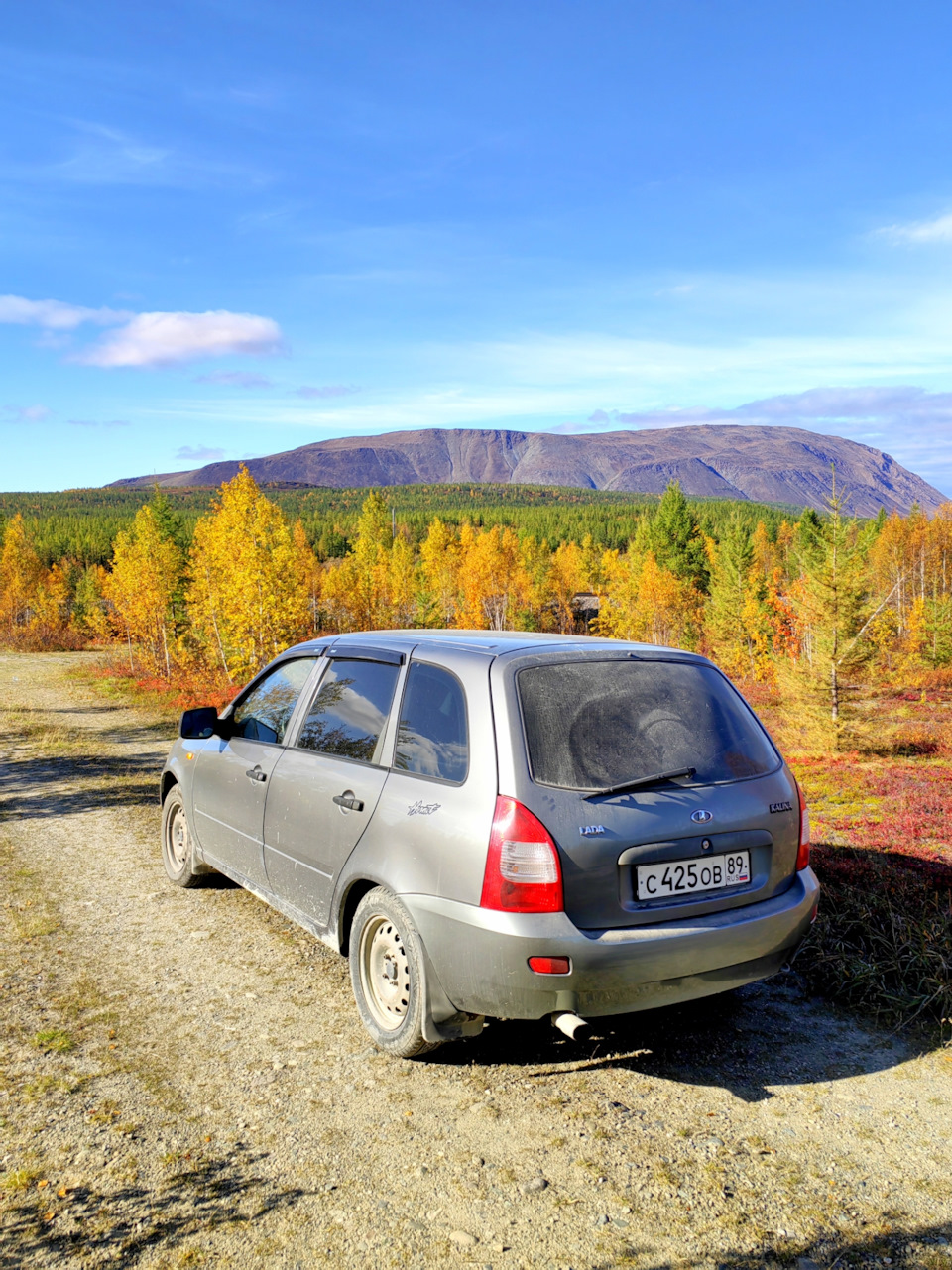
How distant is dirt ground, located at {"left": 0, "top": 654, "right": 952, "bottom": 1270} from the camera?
2.49 m

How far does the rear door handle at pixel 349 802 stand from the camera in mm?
3807

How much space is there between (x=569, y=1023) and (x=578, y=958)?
11.0 inches

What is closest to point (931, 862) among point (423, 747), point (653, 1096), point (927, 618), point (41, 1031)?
point (653, 1096)

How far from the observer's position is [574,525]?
468ft

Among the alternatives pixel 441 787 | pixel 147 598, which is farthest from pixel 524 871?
pixel 147 598

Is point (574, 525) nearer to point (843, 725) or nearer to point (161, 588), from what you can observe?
point (161, 588)

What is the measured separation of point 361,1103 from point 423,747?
58.1 inches

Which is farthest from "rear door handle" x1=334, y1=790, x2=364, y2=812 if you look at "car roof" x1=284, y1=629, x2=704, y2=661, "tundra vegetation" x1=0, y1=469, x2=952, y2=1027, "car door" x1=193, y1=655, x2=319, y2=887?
"tundra vegetation" x1=0, y1=469, x2=952, y2=1027

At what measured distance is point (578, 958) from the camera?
3041 mm

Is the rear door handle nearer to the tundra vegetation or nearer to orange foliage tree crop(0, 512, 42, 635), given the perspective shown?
the tundra vegetation

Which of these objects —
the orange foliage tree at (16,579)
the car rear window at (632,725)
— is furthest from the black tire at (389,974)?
the orange foliage tree at (16,579)

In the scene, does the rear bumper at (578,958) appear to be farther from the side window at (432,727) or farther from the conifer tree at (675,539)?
the conifer tree at (675,539)

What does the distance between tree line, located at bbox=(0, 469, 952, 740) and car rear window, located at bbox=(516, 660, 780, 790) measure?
1512 cm

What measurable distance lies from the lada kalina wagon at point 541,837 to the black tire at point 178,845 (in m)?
1.94
